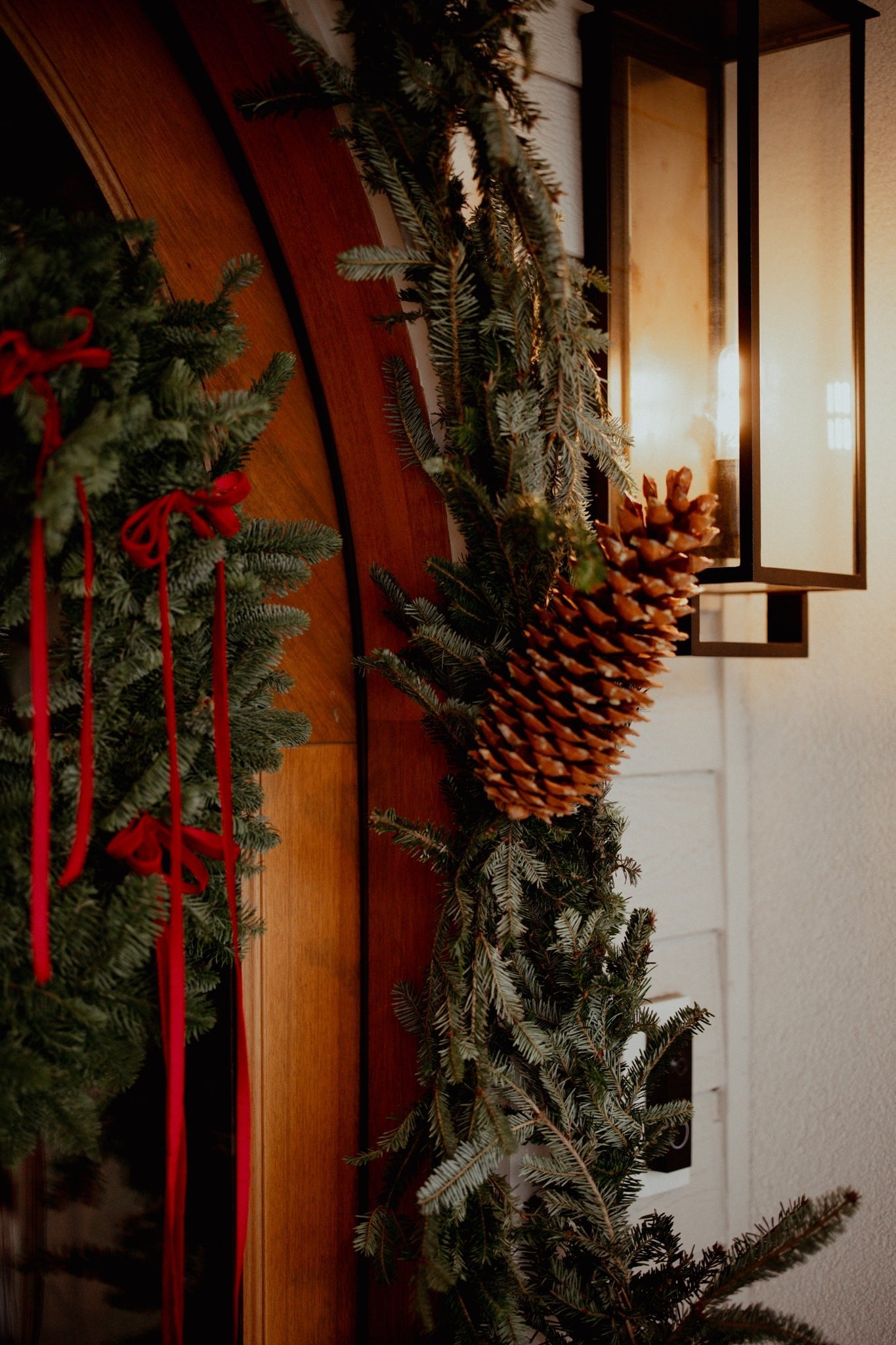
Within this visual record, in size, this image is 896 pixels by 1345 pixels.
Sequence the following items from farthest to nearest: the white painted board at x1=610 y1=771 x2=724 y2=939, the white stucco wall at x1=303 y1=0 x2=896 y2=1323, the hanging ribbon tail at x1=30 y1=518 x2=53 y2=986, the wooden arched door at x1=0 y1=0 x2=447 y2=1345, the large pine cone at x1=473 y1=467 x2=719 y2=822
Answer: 1. the white stucco wall at x1=303 y1=0 x2=896 y2=1323
2. the white painted board at x1=610 y1=771 x2=724 y2=939
3. the wooden arched door at x1=0 y1=0 x2=447 y2=1345
4. the large pine cone at x1=473 y1=467 x2=719 y2=822
5. the hanging ribbon tail at x1=30 y1=518 x2=53 y2=986

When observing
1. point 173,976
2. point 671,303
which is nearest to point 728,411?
point 671,303

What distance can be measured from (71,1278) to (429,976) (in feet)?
1.35

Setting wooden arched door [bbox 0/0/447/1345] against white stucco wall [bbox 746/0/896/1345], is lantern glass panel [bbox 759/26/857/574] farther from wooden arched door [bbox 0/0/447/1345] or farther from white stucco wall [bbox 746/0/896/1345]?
wooden arched door [bbox 0/0/447/1345]

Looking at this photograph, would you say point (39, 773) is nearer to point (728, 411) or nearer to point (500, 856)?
point (500, 856)

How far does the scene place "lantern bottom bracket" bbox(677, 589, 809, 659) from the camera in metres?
1.11

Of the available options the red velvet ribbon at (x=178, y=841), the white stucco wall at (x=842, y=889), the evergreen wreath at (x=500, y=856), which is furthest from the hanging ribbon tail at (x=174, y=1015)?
the white stucco wall at (x=842, y=889)

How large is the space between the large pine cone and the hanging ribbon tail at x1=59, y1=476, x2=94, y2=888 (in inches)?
12.0

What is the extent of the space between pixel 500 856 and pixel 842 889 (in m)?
Answer: 0.67

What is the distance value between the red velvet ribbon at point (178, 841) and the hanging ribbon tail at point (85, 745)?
0.03m

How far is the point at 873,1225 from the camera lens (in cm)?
127

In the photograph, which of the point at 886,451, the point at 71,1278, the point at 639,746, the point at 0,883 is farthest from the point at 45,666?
the point at 886,451

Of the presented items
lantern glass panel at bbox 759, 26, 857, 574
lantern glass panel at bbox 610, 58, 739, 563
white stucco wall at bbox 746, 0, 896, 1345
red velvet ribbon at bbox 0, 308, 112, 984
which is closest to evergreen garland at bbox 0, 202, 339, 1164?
red velvet ribbon at bbox 0, 308, 112, 984

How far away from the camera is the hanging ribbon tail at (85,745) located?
2.09ft

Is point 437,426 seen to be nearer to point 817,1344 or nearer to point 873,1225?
point 817,1344
